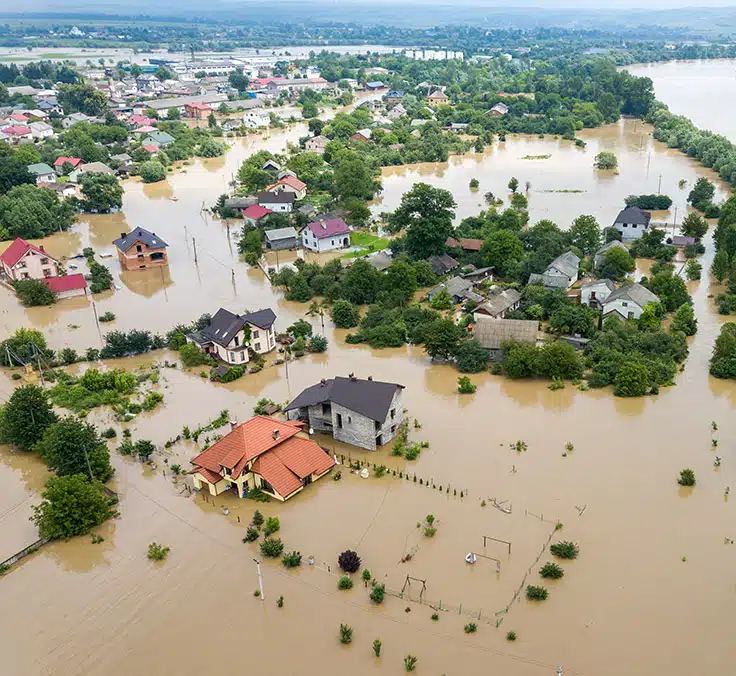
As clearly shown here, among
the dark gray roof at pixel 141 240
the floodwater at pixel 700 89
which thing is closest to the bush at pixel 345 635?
the dark gray roof at pixel 141 240

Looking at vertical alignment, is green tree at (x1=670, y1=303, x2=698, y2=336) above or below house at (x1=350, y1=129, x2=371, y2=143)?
above

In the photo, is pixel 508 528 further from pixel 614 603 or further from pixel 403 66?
pixel 403 66

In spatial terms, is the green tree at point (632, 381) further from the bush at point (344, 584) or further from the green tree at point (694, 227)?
the green tree at point (694, 227)

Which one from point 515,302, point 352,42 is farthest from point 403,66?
point 515,302

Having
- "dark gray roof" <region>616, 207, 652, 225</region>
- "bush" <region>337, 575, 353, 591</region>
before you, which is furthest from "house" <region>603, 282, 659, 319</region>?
"bush" <region>337, 575, 353, 591</region>

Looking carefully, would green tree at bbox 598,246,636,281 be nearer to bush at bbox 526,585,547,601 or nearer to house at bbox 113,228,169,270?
bush at bbox 526,585,547,601

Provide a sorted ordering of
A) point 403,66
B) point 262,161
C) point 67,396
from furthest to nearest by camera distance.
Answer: point 403,66
point 262,161
point 67,396
